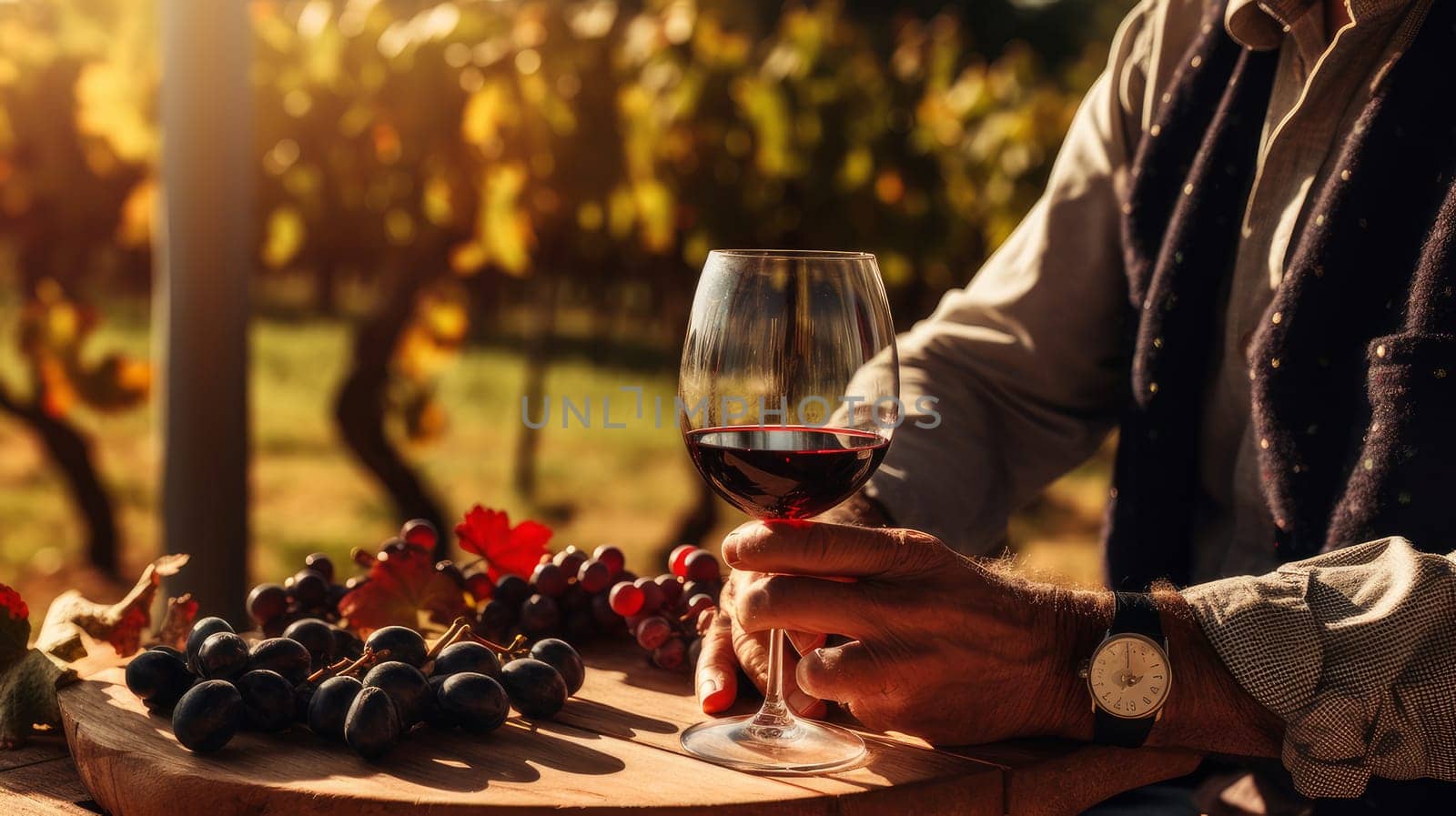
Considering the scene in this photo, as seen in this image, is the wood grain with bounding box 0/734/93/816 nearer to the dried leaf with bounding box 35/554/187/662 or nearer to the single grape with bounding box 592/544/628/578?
the dried leaf with bounding box 35/554/187/662

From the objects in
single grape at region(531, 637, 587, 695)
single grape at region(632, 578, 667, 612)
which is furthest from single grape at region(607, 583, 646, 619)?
single grape at region(531, 637, 587, 695)

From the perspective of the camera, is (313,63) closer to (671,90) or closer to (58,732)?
(671,90)

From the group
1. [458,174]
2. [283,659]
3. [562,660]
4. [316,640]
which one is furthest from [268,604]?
[458,174]

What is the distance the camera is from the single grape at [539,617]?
171 centimetres

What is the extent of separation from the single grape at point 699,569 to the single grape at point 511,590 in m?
0.21

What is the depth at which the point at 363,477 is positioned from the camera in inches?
340

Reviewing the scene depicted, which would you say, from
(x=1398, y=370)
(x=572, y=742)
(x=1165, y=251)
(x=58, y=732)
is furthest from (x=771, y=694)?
(x=1165, y=251)

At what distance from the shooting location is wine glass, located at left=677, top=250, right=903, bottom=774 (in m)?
1.29

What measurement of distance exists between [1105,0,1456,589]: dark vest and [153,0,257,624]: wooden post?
1953 millimetres

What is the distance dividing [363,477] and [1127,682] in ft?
25.5

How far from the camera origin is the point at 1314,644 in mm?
1401

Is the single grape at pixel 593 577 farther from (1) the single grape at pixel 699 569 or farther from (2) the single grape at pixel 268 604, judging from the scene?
(2) the single grape at pixel 268 604

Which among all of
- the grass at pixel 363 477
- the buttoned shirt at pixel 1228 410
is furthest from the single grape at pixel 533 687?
the grass at pixel 363 477

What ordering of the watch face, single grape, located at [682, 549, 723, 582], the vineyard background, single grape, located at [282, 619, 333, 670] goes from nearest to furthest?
1. the watch face
2. single grape, located at [282, 619, 333, 670]
3. single grape, located at [682, 549, 723, 582]
4. the vineyard background
